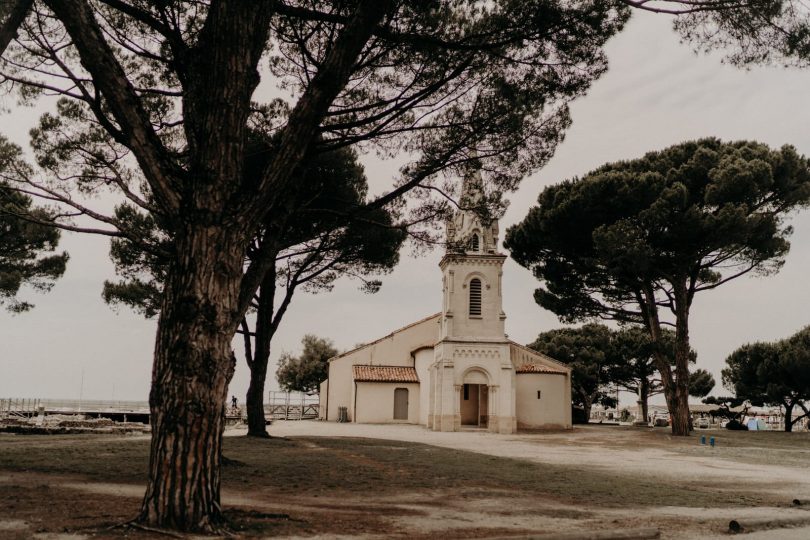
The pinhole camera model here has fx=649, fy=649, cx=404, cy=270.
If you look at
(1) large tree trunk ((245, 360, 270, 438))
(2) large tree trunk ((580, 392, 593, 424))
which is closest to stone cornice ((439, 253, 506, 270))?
(1) large tree trunk ((245, 360, 270, 438))

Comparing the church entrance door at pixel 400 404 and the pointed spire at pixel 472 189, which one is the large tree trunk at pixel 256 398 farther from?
the church entrance door at pixel 400 404

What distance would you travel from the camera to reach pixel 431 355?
37.2 metres

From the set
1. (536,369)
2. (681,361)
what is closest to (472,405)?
(536,369)

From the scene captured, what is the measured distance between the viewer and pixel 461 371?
1250 inches

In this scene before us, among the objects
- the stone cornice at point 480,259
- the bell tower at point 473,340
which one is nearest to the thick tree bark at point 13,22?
the bell tower at point 473,340

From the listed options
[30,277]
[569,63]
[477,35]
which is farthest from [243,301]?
[30,277]

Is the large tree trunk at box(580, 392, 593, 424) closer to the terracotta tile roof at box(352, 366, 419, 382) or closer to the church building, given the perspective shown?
the church building

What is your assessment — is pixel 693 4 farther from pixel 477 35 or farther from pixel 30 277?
pixel 30 277

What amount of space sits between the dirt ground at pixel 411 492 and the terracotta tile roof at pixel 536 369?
1810 centimetres

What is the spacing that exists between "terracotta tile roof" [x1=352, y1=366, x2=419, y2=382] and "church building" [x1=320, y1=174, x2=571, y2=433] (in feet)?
0.19

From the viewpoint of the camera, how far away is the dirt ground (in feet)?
21.1

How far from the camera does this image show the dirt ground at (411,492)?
6.45 m

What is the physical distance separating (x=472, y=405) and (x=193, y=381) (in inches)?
1325

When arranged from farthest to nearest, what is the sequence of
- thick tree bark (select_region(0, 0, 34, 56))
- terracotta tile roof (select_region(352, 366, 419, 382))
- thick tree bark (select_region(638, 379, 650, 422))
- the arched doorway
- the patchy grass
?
thick tree bark (select_region(638, 379, 650, 422))
terracotta tile roof (select_region(352, 366, 419, 382))
the arched doorway
the patchy grass
thick tree bark (select_region(0, 0, 34, 56))
